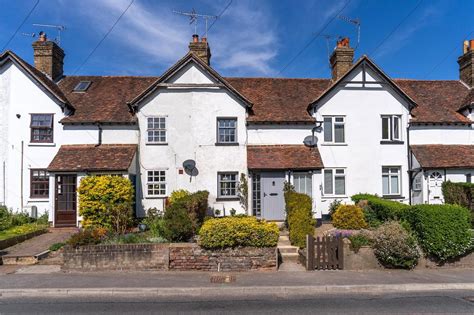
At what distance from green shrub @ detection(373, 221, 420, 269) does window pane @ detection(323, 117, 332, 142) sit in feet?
29.0

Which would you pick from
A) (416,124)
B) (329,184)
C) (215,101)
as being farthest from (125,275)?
(416,124)

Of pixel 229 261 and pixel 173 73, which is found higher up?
pixel 173 73

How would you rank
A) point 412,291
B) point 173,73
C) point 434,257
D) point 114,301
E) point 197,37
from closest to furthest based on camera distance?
point 114,301 → point 412,291 → point 434,257 → point 173,73 → point 197,37

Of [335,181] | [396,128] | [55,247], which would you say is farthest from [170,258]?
[396,128]

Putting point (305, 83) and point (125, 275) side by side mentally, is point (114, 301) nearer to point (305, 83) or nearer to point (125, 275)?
point (125, 275)

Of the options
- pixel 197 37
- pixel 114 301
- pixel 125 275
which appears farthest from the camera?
pixel 197 37

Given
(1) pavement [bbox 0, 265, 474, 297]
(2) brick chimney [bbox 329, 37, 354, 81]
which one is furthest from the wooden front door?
(2) brick chimney [bbox 329, 37, 354, 81]

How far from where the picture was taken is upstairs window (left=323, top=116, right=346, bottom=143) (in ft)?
63.2

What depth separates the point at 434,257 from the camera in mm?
11102

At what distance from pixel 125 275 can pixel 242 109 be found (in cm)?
1125

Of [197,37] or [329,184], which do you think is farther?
[197,37]

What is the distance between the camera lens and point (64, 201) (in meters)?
17.2

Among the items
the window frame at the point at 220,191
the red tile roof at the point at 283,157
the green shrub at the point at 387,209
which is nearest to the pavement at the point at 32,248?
the window frame at the point at 220,191

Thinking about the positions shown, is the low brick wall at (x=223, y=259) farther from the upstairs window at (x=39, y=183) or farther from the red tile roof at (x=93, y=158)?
the upstairs window at (x=39, y=183)
